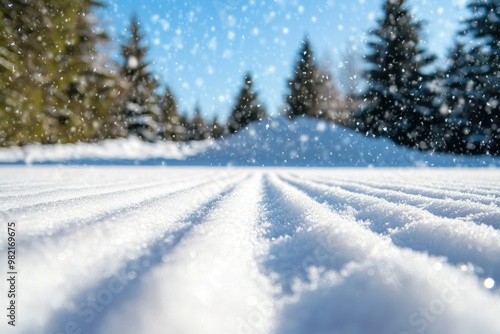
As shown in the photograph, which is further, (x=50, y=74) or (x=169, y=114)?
(x=169, y=114)

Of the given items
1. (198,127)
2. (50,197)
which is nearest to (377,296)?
(50,197)

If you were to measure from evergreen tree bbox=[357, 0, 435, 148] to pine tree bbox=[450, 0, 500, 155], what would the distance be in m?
1.54

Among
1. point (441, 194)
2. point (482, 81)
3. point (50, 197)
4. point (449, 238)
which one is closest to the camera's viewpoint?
point (449, 238)

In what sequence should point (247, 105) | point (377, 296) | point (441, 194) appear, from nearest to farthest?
point (377, 296), point (441, 194), point (247, 105)

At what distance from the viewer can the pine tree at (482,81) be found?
11.9 metres

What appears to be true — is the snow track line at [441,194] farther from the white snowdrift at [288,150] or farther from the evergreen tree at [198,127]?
the evergreen tree at [198,127]

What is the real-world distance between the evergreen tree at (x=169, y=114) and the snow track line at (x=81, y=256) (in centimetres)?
2626

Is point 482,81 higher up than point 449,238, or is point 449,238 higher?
point 482,81

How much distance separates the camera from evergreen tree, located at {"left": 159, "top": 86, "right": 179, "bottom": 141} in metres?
26.3

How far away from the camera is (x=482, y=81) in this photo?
12.2m

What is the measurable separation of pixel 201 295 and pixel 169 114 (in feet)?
89.5

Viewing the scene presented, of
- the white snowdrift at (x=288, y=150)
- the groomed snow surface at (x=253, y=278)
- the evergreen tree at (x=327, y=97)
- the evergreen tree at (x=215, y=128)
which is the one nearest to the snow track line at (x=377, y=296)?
the groomed snow surface at (x=253, y=278)

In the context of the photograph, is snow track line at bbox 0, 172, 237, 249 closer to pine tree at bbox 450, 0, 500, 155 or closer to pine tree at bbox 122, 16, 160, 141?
pine tree at bbox 450, 0, 500, 155

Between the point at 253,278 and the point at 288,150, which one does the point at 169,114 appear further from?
the point at 253,278
